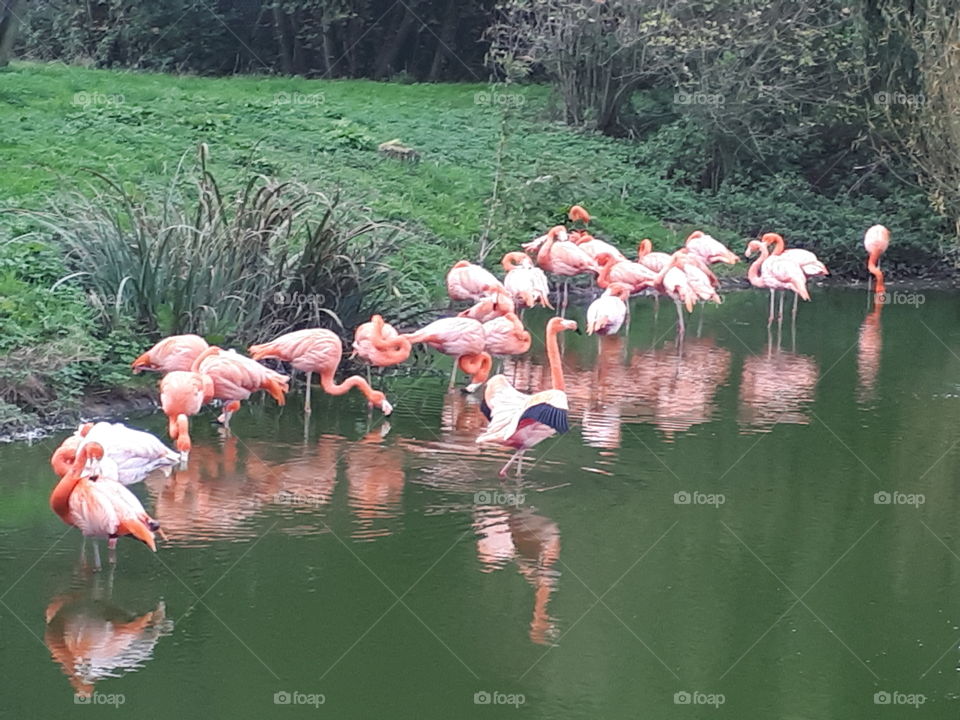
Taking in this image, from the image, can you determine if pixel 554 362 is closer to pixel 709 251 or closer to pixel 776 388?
pixel 776 388

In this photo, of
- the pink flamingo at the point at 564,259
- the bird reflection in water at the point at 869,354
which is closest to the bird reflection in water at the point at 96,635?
the bird reflection in water at the point at 869,354

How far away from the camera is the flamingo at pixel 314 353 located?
29.8ft

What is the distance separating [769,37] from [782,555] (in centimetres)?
1170

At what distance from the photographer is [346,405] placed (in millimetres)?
9742

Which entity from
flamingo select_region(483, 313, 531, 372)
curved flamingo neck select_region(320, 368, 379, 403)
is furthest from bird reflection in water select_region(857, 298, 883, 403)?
curved flamingo neck select_region(320, 368, 379, 403)

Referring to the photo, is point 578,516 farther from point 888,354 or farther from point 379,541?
point 888,354

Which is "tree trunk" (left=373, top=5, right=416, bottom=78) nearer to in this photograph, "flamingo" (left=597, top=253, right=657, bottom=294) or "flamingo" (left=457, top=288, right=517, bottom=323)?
"flamingo" (left=597, top=253, right=657, bottom=294)

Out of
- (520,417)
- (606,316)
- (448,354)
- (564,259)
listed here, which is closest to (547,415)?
(520,417)

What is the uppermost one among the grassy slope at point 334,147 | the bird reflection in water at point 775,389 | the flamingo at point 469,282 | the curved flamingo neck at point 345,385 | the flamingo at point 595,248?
the grassy slope at point 334,147

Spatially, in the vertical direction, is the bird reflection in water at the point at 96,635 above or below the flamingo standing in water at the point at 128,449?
below

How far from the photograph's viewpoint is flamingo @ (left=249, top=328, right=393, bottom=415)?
908 centimetres

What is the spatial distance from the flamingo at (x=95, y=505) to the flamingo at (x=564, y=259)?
7.25m

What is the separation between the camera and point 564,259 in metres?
13.1

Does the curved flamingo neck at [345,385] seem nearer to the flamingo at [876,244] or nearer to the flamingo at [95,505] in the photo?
the flamingo at [95,505]
